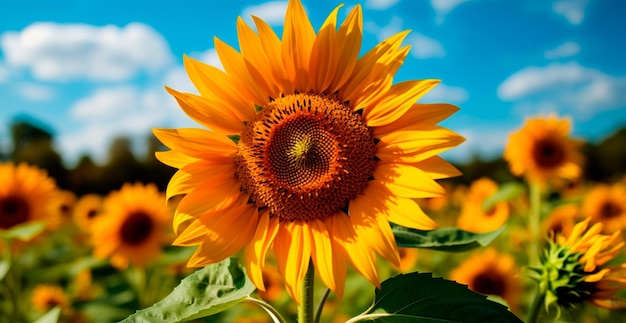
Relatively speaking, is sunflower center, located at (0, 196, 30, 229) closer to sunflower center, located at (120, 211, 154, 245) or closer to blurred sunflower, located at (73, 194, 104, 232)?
sunflower center, located at (120, 211, 154, 245)

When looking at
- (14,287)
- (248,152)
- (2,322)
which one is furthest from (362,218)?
(2,322)

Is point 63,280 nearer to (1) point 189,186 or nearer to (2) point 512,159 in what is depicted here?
(2) point 512,159

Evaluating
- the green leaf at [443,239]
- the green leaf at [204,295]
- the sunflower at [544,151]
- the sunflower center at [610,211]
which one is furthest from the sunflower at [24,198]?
the sunflower center at [610,211]

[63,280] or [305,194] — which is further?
[63,280]

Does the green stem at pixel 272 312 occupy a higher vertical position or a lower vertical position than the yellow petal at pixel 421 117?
lower

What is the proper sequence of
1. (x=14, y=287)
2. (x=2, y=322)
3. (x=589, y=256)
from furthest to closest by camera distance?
(x=2, y=322), (x=14, y=287), (x=589, y=256)

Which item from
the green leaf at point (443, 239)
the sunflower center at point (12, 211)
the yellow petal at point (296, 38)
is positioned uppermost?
the yellow petal at point (296, 38)

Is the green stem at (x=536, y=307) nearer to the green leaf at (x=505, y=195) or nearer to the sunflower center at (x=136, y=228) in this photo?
the green leaf at (x=505, y=195)
